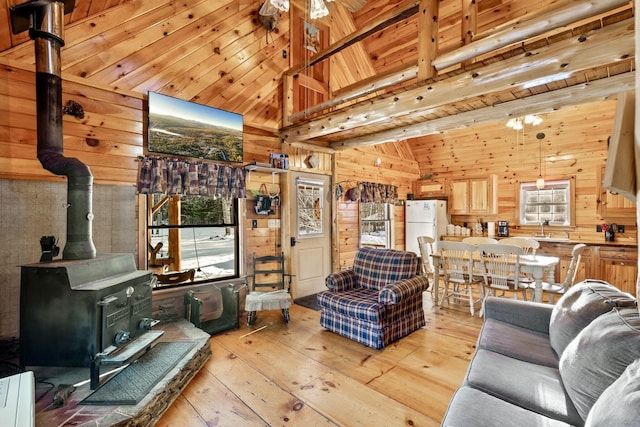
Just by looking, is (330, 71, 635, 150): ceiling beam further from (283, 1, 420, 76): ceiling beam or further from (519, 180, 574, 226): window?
(519, 180, 574, 226): window

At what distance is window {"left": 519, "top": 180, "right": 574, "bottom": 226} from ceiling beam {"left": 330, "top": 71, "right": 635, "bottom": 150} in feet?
11.0

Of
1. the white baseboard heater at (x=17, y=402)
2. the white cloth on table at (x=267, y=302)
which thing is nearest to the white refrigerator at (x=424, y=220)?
the white cloth on table at (x=267, y=302)

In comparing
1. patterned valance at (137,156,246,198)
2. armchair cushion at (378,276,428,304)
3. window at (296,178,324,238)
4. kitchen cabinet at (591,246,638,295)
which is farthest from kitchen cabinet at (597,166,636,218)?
patterned valance at (137,156,246,198)

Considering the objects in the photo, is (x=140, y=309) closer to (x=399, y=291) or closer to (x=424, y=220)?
(x=399, y=291)

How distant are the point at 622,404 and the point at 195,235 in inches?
149

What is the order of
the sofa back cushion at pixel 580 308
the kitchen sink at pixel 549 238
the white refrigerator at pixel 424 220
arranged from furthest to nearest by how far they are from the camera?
the white refrigerator at pixel 424 220 → the kitchen sink at pixel 549 238 → the sofa back cushion at pixel 580 308

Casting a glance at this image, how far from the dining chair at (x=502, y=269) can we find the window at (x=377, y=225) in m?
2.57

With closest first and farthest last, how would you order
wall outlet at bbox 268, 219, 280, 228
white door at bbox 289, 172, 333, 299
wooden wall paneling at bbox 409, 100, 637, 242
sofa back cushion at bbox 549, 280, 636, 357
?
sofa back cushion at bbox 549, 280, 636, 357
wall outlet at bbox 268, 219, 280, 228
white door at bbox 289, 172, 333, 299
wooden wall paneling at bbox 409, 100, 637, 242

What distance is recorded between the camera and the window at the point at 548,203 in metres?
5.66

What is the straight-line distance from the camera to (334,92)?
5160mm

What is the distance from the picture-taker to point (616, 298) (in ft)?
5.74

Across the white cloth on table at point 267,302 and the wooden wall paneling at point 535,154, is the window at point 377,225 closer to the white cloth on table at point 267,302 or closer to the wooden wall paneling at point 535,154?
the wooden wall paneling at point 535,154

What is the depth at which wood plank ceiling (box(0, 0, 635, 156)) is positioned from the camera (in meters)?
2.37

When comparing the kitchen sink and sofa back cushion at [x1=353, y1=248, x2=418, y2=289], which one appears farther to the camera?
the kitchen sink
